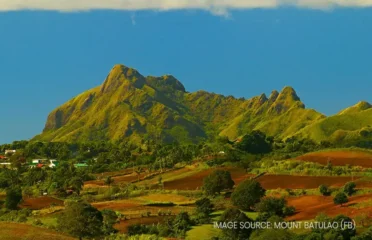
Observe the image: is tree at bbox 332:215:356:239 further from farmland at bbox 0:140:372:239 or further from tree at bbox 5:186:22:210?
tree at bbox 5:186:22:210

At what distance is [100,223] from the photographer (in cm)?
6544

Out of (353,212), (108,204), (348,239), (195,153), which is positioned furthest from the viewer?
(195,153)

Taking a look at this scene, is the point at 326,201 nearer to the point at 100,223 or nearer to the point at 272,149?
the point at 100,223

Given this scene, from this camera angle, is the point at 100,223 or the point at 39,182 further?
the point at 39,182

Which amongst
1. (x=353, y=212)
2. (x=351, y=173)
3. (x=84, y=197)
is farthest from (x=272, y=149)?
(x=353, y=212)

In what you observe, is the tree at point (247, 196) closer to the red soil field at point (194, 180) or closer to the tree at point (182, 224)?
the tree at point (182, 224)

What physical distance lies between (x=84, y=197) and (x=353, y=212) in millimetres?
59797

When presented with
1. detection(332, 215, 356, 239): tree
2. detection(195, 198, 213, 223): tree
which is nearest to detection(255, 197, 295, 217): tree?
detection(195, 198, 213, 223): tree

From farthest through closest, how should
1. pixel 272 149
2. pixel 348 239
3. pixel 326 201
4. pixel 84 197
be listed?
pixel 272 149, pixel 84 197, pixel 326 201, pixel 348 239

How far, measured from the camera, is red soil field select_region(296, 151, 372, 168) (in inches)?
5108

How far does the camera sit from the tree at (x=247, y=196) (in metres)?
89.8

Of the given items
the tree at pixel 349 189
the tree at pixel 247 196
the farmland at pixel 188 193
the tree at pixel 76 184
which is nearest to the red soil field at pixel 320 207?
the farmland at pixel 188 193

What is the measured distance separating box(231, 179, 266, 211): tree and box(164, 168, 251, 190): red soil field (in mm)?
27366

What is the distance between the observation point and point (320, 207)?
81.1 metres
